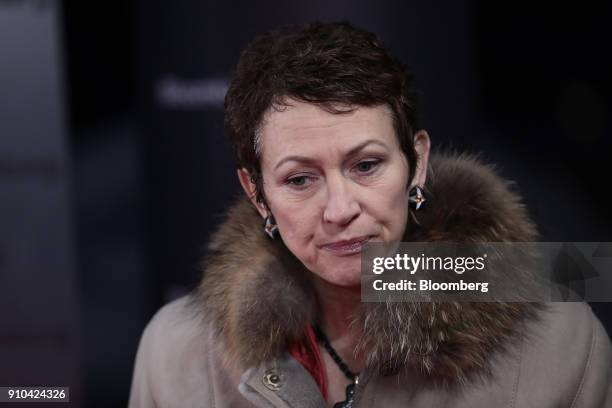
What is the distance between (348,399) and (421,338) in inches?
7.5

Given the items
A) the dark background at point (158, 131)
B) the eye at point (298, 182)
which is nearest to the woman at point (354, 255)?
the eye at point (298, 182)

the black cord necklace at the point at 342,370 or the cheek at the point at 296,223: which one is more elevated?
the cheek at the point at 296,223

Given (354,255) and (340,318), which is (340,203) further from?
(340,318)

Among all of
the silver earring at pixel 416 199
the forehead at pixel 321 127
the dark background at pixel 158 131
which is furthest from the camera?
the dark background at pixel 158 131

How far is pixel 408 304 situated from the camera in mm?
1250

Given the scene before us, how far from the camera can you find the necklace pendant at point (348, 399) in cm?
133

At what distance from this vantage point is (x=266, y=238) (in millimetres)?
1396

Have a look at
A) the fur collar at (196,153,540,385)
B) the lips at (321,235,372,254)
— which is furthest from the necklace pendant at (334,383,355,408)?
the lips at (321,235,372,254)

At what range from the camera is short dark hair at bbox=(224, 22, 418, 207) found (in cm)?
119

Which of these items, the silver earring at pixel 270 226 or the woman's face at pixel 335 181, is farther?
the silver earring at pixel 270 226

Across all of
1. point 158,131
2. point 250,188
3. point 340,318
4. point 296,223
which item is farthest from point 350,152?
point 158,131

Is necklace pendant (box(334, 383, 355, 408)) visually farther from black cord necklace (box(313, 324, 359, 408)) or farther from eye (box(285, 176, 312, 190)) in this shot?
eye (box(285, 176, 312, 190))

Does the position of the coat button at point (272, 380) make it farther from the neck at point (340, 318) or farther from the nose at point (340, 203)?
the nose at point (340, 203)

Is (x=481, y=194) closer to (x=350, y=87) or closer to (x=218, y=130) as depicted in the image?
(x=350, y=87)
